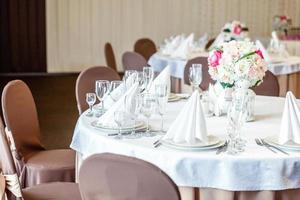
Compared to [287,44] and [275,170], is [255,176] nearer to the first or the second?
[275,170]

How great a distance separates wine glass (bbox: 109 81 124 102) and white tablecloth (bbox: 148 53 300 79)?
9.07 ft

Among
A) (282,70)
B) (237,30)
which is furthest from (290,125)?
(237,30)

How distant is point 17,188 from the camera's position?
251 cm

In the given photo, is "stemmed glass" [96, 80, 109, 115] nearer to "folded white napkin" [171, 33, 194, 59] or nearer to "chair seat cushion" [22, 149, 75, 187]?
"chair seat cushion" [22, 149, 75, 187]

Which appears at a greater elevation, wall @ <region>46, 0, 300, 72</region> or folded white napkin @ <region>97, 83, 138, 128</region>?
wall @ <region>46, 0, 300, 72</region>

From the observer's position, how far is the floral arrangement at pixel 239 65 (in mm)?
2914

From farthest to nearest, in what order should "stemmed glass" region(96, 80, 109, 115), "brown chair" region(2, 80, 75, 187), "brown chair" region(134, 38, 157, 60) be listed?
"brown chair" region(134, 38, 157, 60) < "brown chair" region(2, 80, 75, 187) < "stemmed glass" region(96, 80, 109, 115)

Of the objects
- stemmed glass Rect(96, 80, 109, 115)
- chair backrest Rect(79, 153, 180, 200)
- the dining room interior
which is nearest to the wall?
the dining room interior

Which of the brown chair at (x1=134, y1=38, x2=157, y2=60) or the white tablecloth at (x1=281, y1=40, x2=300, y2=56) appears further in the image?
the brown chair at (x1=134, y1=38, x2=157, y2=60)

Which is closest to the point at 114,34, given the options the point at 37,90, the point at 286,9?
the point at 37,90

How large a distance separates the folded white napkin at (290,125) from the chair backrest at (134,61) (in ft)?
11.0

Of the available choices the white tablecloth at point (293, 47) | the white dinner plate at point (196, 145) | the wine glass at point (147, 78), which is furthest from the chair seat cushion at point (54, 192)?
the white tablecloth at point (293, 47)

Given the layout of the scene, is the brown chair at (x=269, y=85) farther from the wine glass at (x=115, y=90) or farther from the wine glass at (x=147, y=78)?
the wine glass at (x=115, y=90)

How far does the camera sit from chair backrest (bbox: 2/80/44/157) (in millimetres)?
3275
